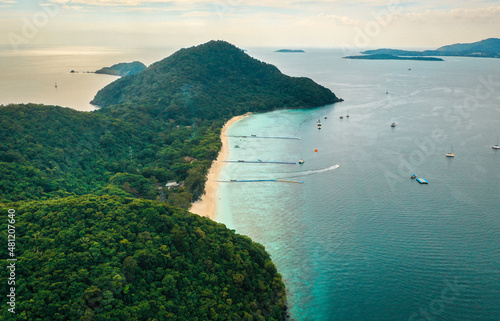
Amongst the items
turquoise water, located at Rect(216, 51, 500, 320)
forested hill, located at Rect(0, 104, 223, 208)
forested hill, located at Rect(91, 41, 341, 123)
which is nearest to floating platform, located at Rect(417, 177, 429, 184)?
turquoise water, located at Rect(216, 51, 500, 320)

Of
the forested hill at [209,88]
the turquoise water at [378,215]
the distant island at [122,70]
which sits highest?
the distant island at [122,70]

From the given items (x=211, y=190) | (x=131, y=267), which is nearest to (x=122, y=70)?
(x=211, y=190)

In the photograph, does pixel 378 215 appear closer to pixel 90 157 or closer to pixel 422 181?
pixel 422 181

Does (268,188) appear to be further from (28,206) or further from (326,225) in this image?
(28,206)

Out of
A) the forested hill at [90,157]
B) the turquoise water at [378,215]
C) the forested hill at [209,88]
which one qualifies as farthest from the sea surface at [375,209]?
the forested hill at [209,88]

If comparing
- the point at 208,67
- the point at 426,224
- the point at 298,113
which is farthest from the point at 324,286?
the point at 208,67

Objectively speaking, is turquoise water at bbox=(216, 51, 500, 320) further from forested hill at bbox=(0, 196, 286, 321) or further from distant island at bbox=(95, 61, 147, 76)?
distant island at bbox=(95, 61, 147, 76)

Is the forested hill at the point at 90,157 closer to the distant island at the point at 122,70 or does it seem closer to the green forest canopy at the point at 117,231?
the green forest canopy at the point at 117,231
